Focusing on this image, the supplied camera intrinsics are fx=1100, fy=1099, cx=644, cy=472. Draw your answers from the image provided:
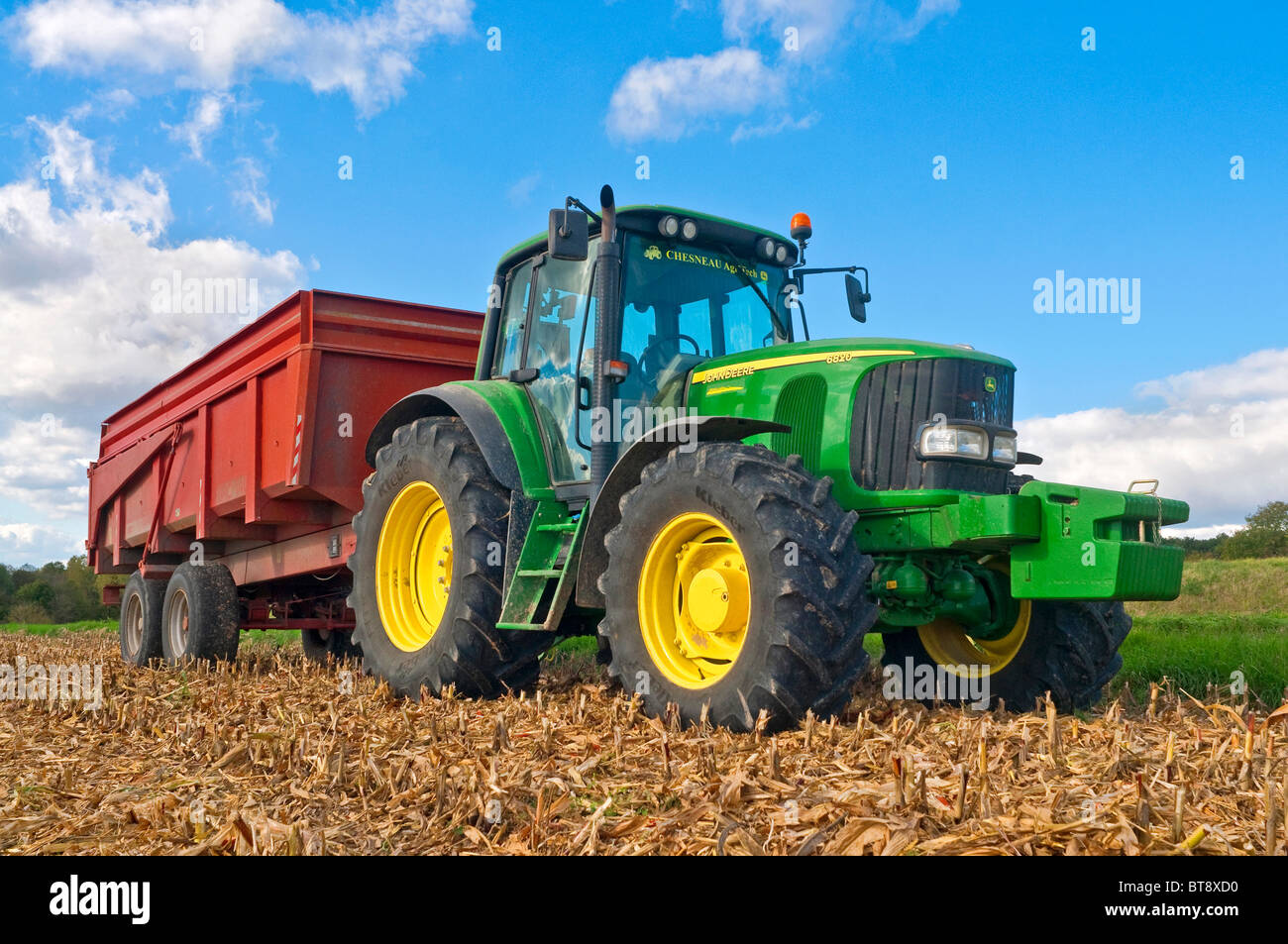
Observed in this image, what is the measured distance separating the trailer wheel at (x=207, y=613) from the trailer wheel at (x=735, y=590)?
4.85 metres

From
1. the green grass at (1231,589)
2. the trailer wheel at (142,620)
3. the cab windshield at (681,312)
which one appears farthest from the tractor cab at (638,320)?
the green grass at (1231,589)

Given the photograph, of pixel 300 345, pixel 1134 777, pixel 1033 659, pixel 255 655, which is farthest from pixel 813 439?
pixel 255 655

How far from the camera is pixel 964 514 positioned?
4.81 metres

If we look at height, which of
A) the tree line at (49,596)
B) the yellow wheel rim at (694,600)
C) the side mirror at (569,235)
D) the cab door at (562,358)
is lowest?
the tree line at (49,596)

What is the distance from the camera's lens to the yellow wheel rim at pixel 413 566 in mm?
6699

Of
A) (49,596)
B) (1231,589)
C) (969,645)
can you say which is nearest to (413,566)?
(969,645)

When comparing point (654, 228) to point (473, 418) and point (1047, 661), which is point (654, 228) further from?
point (1047, 661)

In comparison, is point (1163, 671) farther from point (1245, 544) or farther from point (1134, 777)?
point (1245, 544)

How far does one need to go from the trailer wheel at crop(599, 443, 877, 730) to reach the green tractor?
0.01 meters

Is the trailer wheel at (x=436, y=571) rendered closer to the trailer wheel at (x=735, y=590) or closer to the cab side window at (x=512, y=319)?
the cab side window at (x=512, y=319)

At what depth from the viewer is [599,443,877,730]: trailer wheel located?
4281mm

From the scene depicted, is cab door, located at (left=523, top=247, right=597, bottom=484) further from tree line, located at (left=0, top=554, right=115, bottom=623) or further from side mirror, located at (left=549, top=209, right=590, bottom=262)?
tree line, located at (left=0, top=554, right=115, bottom=623)

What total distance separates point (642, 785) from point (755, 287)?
11.5 feet

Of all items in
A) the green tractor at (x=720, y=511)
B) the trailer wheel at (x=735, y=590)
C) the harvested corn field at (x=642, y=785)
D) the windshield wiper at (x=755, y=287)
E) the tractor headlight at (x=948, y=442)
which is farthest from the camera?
the windshield wiper at (x=755, y=287)
